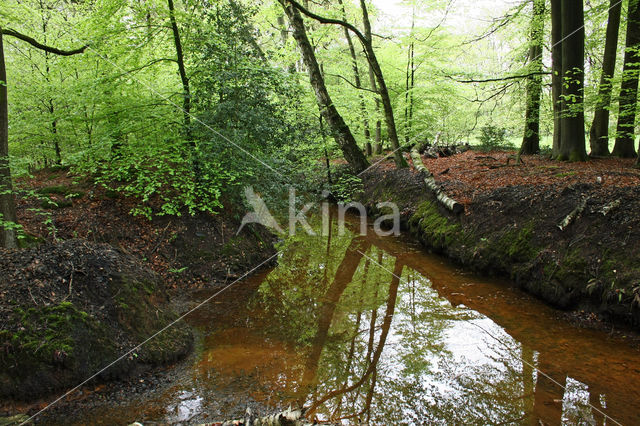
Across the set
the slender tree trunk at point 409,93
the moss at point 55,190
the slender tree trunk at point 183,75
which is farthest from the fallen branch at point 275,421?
the slender tree trunk at point 409,93

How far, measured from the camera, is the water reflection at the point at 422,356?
3.39 metres

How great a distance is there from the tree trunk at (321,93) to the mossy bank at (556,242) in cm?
445

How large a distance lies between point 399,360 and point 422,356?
311 millimetres

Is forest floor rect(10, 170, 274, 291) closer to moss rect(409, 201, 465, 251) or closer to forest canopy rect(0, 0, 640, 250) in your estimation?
forest canopy rect(0, 0, 640, 250)

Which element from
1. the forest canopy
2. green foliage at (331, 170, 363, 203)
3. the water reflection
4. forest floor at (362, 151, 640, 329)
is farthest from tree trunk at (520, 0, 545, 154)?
the water reflection

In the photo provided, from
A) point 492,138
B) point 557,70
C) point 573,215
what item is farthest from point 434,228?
point 492,138

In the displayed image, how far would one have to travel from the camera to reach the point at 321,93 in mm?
11039

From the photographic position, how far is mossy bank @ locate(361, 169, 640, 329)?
15.4ft

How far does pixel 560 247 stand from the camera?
5.57 m

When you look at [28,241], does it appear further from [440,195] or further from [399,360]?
[440,195]

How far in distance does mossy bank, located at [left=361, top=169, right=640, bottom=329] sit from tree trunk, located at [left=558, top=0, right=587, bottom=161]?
325 cm

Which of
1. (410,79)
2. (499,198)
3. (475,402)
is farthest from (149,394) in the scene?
(410,79)

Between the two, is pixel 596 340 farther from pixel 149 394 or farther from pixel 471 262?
pixel 149 394

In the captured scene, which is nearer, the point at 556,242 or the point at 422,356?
the point at 422,356
